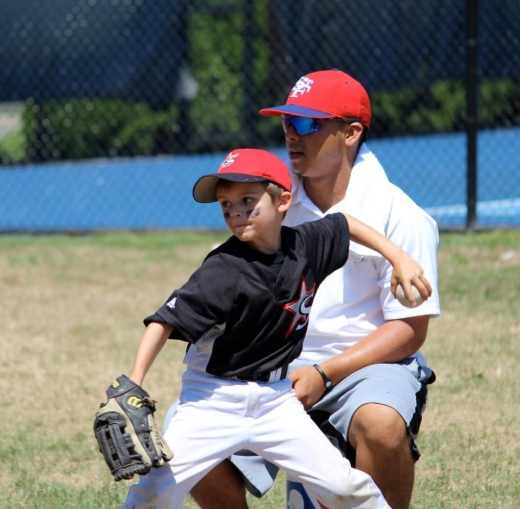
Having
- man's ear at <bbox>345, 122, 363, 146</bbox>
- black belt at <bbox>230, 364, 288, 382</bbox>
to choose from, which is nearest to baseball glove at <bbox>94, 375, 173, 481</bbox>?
black belt at <bbox>230, 364, 288, 382</bbox>

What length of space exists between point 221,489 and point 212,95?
962 centimetres

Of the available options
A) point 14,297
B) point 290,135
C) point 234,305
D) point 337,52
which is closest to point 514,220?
point 337,52

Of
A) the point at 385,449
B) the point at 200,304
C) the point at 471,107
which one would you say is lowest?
the point at 471,107

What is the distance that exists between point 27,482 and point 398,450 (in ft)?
5.31

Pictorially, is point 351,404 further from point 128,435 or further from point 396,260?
point 128,435

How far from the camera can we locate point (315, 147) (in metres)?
3.34

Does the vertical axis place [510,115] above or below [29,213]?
below

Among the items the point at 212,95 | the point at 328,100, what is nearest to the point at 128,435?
the point at 328,100

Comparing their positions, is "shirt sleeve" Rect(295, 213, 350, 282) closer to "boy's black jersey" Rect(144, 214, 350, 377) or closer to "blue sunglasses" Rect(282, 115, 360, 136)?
"boy's black jersey" Rect(144, 214, 350, 377)

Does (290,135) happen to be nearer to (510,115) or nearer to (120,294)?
(120,294)

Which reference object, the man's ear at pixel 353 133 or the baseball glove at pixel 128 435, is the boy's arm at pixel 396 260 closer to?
the man's ear at pixel 353 133

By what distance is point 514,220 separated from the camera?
875 centimetres

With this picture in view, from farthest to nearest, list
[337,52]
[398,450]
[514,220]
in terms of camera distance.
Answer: [337,52]
[514,220]
[398,450]

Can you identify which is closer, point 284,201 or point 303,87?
point 284,201
